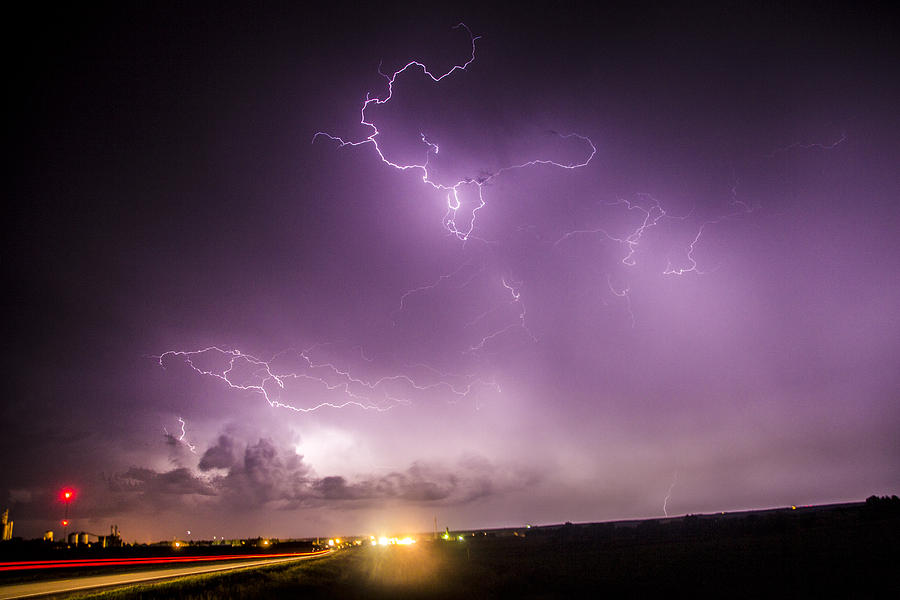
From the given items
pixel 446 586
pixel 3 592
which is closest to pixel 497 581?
pixel 446 586

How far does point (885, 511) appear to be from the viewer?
48531 millimetres

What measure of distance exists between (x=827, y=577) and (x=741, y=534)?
32671 millimetres

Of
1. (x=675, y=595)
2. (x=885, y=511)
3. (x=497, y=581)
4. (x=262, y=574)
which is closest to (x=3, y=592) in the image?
(x=262, y=574)

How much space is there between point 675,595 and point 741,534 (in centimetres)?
3549

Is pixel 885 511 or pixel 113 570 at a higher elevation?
pixel 113 570

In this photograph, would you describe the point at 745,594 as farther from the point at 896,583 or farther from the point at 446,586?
the point at 446,586

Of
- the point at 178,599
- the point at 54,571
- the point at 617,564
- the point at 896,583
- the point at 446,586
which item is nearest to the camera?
the point at 178,599

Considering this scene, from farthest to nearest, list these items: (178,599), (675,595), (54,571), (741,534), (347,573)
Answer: (741,534)
(347,573)
(54,571)
(675,595)
(178,599)

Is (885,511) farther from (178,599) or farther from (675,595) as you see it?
(178,599)

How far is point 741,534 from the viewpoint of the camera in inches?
1806

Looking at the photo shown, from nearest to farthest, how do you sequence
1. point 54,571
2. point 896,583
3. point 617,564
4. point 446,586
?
point 896,583 → point 446,586 → point 54,571 → point 617,564

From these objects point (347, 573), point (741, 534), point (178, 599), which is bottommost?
point (741, 534)

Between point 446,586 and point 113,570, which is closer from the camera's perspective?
point 446,586

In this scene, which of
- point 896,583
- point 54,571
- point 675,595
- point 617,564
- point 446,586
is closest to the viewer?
point 896,583
